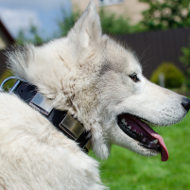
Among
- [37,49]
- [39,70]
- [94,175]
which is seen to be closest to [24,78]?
[39,70]

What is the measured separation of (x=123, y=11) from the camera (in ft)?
108

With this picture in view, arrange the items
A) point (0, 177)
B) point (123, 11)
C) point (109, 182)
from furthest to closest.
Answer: point (123, 11), point (109, 182), point (0, 177)

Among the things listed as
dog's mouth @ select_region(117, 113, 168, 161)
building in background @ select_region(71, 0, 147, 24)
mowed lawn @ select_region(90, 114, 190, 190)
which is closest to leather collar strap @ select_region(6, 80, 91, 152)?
dog's mouth @ select_region(117, 113, 168, 161)

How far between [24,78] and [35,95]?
196 mm

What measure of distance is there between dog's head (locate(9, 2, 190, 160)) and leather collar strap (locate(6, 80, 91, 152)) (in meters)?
0.04

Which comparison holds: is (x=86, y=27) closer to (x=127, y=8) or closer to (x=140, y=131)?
(x=140, y=131)

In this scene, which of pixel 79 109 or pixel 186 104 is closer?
pixel 79 109

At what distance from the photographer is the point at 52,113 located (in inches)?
77.2

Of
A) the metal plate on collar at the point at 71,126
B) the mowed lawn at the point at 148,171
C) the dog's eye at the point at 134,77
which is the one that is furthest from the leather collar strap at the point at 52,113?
the mowed lawn at the point at 148,171

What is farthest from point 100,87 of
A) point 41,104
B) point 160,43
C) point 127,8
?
point 127,8

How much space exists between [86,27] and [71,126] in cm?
75

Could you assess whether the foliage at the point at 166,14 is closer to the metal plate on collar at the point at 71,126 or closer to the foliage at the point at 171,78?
the foliage at the point at 171,78

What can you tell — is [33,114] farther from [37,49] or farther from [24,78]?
[37,49]

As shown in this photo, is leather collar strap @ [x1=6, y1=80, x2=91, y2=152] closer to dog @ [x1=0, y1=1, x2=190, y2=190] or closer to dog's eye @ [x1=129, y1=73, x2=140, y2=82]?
dog @ [x1=0, y1=1, x2=190, y2=190]
